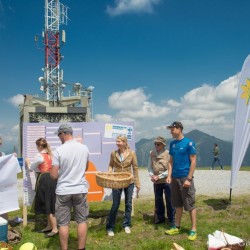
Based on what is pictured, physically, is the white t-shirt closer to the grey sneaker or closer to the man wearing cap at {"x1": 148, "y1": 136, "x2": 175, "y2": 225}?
the grey sneaker

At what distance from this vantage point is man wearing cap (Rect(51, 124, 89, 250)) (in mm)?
4961

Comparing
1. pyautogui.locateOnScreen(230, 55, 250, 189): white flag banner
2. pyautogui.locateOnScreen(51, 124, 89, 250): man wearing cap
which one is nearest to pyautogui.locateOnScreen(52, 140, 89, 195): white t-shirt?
pyautogui.locateOnScreen(51, 124, 89, 250): man wearing cap

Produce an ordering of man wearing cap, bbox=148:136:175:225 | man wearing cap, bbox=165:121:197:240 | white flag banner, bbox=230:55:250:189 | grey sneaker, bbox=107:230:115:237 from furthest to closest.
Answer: white flag banner, bbox=230:55:250:189 < man wearing cap, bbox=148:136:175:225 < grey sneaker, bbox=107:230:115:237 < man wearing cap, bbox=165:121:197:240

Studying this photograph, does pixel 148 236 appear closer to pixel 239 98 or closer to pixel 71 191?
pixel 71 191

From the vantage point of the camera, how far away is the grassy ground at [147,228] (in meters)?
5.82

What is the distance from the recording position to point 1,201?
7.00 metres

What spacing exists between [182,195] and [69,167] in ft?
8.06

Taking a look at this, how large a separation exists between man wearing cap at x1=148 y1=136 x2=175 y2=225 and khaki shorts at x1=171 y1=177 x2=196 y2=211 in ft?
2.07

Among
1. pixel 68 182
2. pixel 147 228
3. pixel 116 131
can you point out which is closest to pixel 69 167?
pixel 68 182

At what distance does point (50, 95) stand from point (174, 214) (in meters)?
36.5

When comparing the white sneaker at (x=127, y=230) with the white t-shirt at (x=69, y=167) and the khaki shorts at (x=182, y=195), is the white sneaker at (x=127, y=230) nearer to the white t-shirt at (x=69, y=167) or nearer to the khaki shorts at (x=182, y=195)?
the khaki shorts at (x=182, y=195)

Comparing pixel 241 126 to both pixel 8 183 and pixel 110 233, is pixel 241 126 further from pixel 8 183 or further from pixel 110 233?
pixel 8 183

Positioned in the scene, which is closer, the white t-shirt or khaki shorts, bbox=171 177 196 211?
the white t-shirt

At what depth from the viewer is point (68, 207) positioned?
→ 16.7 feet
